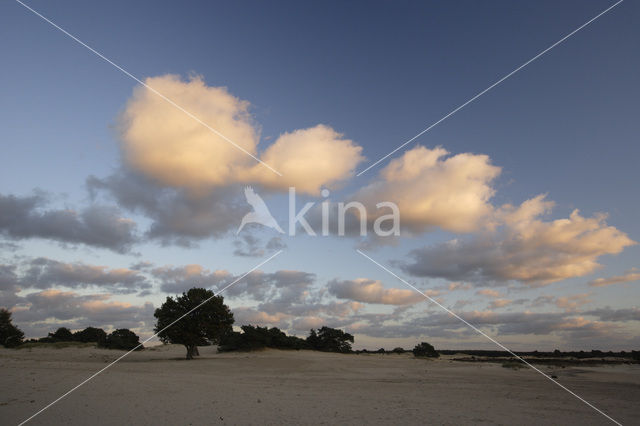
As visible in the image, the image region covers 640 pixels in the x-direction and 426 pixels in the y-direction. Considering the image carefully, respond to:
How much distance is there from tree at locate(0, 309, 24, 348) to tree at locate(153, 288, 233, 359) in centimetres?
3002

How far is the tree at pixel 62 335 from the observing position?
2660 inches

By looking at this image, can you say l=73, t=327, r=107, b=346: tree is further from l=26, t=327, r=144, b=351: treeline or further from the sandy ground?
the sandy ground

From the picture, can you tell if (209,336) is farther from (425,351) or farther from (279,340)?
(425,351)

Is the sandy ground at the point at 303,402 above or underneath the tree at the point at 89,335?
underneath

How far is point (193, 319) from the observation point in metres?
36.1

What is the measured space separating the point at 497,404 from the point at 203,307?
28916 mm

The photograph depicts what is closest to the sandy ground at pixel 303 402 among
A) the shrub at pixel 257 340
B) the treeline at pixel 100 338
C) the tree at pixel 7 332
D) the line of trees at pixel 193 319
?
the line of trees at pixel 193 319

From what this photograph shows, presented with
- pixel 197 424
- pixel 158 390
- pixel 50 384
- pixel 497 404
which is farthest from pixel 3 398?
pixel 497 404

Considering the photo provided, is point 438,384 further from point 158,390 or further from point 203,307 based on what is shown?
point 203,307

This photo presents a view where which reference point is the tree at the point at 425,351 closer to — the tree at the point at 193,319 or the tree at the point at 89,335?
the tree at the point at 193,319

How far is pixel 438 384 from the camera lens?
20.2 metres

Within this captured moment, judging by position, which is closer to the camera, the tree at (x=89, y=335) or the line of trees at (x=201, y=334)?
the line of trees at (x=201, y=334)

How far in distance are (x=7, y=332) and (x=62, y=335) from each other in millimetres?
17659

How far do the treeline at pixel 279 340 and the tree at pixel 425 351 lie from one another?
9.37 m
